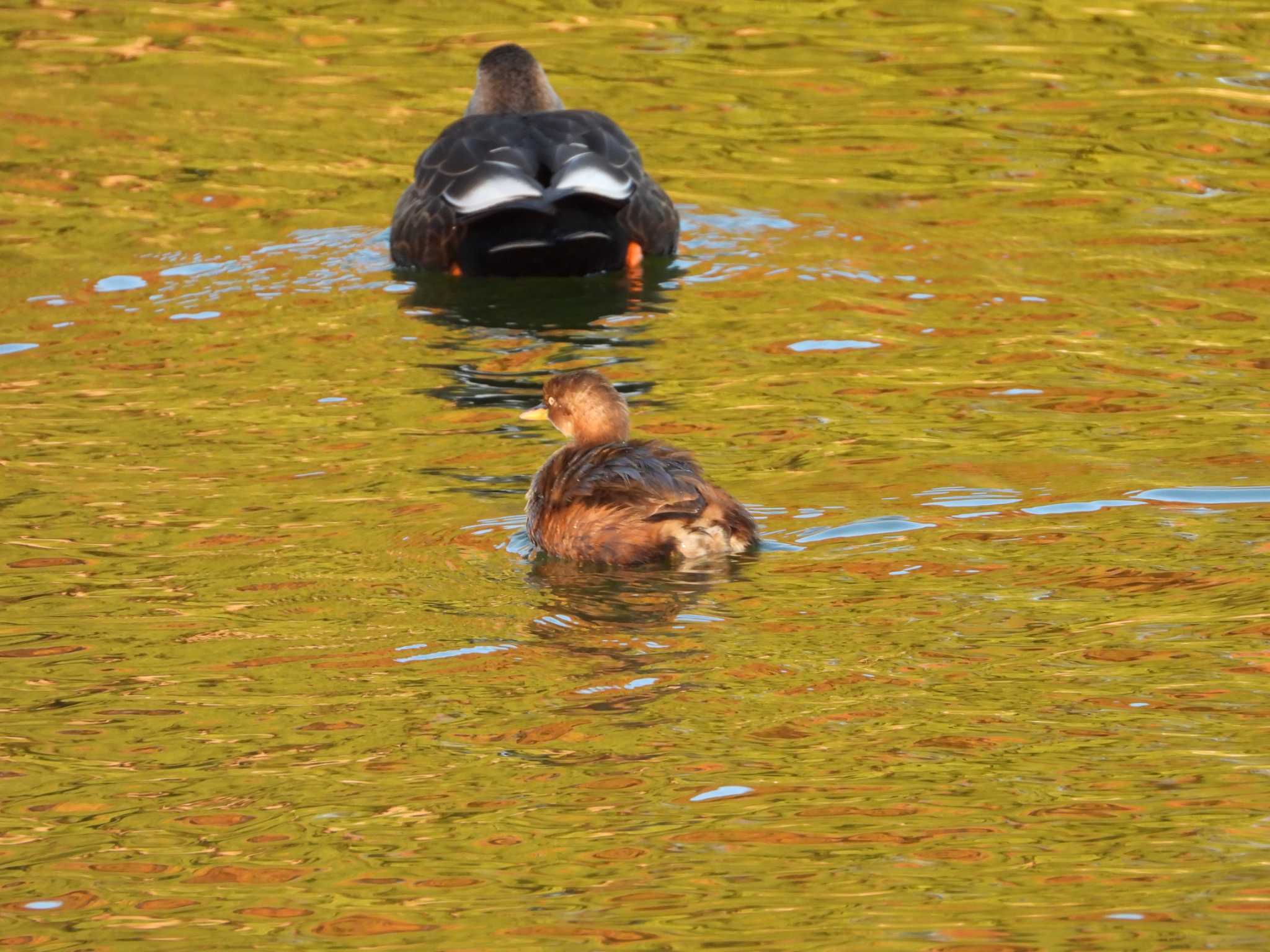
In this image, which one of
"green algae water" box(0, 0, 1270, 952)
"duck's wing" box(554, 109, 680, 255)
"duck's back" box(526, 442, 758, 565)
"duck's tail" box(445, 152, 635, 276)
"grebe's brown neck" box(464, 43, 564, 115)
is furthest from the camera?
"grebe's brown neck" box(464, 43, 564, 115)

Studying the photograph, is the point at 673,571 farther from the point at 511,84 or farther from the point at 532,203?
the point at 511,84

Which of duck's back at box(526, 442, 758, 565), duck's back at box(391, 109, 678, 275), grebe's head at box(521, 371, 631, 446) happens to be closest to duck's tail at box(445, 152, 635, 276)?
duck's back at box(391, 109, 678, 275)

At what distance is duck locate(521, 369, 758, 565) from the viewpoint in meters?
7.16

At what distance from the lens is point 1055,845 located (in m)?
5.00

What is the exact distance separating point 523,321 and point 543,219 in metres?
0.68

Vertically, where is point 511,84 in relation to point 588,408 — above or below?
above

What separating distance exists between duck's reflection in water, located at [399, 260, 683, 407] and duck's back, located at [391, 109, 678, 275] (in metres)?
0.12

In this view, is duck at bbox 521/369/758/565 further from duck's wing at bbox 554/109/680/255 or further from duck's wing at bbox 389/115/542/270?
duck's wing at bbox 554/109/680/255

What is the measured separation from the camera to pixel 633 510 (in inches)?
289

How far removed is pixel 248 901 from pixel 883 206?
27.9ft

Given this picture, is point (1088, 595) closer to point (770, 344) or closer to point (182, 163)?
point (770, 344)

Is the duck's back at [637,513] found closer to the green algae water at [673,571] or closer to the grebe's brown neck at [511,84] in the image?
the green algae water at [673,571]

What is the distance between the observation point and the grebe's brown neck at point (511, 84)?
13.4 m

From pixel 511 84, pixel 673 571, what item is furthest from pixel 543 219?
pixel 673 571
